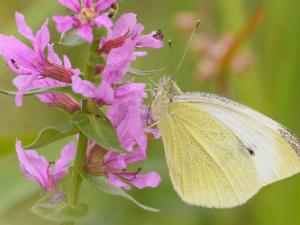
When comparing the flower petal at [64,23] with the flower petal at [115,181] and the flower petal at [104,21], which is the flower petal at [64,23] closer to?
the flower petal at [104,21]

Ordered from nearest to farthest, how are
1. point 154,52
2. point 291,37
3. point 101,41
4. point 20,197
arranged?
point 101,41 < point 20,197 < point 291,37 < point 154,52

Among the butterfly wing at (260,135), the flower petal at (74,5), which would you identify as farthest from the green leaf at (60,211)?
the butterfly wing at (260,135)

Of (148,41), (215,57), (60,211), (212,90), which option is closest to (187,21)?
(215,57)

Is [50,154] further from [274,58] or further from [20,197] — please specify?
[274,58]

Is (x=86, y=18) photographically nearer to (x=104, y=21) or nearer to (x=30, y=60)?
(x=104, y=21)

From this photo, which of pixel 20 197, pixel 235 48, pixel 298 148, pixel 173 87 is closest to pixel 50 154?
pixel 20 197

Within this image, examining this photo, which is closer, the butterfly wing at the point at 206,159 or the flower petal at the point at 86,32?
the flower petal at the point at 86,32
